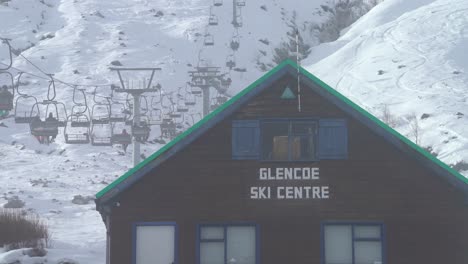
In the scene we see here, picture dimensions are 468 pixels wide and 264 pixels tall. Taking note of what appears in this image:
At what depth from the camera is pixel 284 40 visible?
101 m

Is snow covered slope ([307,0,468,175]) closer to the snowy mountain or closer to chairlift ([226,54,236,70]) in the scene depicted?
the snowy mountain

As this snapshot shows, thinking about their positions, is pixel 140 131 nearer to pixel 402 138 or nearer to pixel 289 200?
pixel 289 200

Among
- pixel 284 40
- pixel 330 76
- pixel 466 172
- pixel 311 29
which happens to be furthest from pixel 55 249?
pixel 311 29

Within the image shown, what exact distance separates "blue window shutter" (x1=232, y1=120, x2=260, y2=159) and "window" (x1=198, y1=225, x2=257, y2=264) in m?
2.00

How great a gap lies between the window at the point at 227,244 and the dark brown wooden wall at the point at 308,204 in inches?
9.9

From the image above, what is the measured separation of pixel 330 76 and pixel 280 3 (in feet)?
101

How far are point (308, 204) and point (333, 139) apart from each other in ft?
6.39

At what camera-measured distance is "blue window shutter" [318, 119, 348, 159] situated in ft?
72.2

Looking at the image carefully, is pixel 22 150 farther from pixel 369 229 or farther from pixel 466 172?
pixel 369 229

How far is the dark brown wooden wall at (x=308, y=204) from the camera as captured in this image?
70.7 ft

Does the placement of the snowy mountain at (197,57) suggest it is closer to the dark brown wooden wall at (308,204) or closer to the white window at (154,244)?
the white window at (154,244)

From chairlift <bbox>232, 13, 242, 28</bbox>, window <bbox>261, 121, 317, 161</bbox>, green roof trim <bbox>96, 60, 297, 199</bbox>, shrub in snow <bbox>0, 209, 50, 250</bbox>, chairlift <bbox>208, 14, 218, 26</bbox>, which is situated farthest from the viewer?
chairlift <bbox>232, 13, 242, 28</bbox>

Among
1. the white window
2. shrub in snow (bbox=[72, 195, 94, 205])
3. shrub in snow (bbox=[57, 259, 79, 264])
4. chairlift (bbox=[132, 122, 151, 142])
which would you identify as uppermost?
chairlift (bbox=[132, 122, 151, 142])

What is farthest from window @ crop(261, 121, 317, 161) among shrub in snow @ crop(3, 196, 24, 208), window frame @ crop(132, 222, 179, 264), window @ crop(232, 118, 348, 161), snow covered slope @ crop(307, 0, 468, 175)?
snow covered slope @ crop(307, 0, 468, 175)
